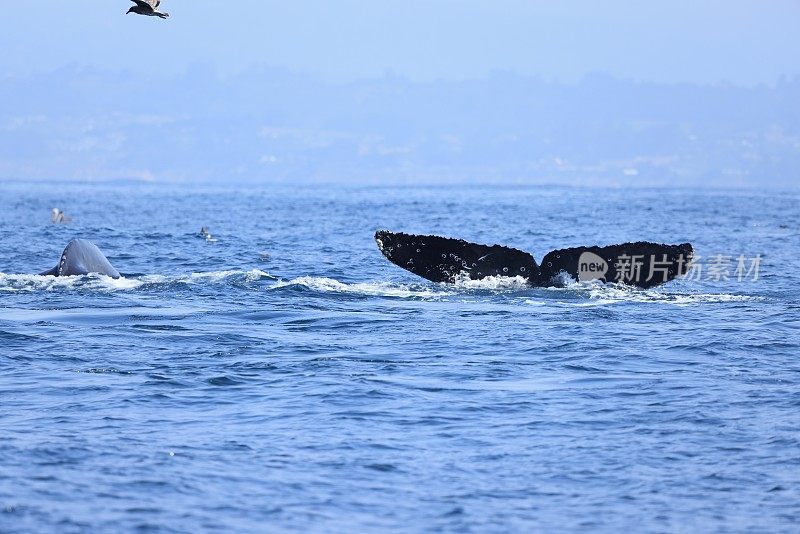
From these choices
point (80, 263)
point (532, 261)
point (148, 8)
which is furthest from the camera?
point (80, 263)

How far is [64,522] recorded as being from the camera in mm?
8352

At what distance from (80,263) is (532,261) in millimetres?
7173

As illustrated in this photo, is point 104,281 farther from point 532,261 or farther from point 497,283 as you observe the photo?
point 532,261

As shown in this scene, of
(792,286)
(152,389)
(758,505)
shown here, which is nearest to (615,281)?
(792,286)

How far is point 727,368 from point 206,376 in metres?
5.27

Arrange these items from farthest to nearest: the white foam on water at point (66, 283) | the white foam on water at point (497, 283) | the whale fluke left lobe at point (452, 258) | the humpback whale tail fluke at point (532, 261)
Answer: the white foam on water at point (66, 283), the white foam on water at point (497, 283), the whale fluke left lobe at point (452, 258), the humpback whale tail fluke at point (532, 261)

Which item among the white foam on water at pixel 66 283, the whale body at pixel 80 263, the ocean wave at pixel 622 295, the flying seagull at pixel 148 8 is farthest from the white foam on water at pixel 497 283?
the flying seagull at pixel 148 8

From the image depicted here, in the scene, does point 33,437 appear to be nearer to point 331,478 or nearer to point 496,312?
point 331,478

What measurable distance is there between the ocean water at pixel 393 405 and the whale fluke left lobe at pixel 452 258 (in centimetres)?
34

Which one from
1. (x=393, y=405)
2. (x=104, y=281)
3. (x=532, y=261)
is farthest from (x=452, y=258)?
(x=393, y=405)

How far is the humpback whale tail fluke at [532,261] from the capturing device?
17.4m

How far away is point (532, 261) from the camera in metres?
18.8

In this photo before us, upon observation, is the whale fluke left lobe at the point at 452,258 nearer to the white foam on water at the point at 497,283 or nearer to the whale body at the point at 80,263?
the white foam on water at the point at 497,283

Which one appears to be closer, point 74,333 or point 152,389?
point 152,389
